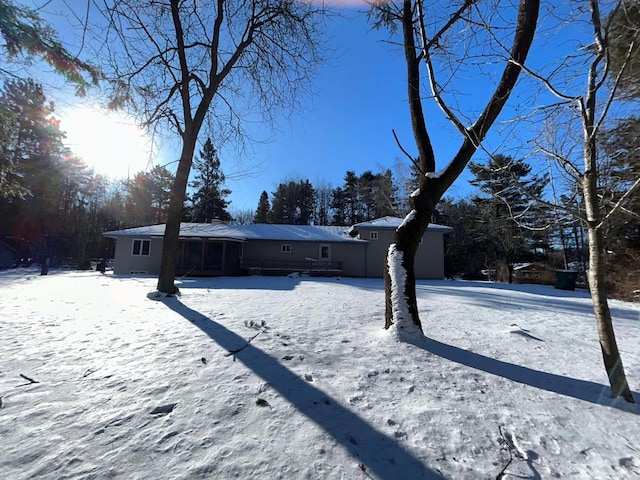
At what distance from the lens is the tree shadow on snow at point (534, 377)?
2.75 meters

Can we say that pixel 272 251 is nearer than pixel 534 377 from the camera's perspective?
No

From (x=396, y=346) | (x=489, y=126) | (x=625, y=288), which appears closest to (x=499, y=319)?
(x=396, y=346)

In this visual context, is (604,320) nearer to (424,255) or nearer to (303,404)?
(303,404)

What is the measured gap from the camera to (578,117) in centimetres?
315

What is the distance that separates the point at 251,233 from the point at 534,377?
17.8m

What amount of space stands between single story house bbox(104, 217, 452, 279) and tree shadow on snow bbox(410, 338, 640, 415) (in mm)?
14364

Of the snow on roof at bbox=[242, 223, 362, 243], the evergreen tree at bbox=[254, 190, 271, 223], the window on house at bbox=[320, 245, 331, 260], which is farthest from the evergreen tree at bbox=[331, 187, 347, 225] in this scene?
the window on house at bbox=[320, 245, 331, 260]

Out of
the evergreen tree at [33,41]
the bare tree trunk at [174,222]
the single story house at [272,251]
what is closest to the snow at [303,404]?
the bare tree trunk at [174,222]

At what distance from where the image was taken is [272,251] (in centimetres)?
1930

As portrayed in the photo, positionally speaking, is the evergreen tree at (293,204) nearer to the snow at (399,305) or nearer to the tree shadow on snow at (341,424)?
the snow at (399,305)

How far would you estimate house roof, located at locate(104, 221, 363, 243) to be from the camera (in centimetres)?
1755

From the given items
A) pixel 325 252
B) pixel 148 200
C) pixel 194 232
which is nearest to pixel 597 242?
pixel 325 252

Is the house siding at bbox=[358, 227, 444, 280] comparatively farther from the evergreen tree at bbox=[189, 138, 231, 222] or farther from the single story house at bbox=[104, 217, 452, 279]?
the evergreen tree at bbox=[189, 138, 231, 222]

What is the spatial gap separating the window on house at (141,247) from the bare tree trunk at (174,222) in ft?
38.7
